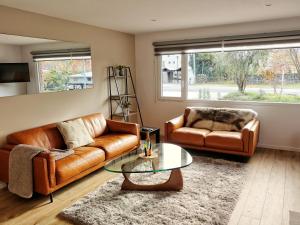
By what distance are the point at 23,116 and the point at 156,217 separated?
2217 mm

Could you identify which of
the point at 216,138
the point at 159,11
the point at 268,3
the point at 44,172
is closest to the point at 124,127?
the point at 216,138

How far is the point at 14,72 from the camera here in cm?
321

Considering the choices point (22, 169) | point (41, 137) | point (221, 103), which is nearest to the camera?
point (22, 169)

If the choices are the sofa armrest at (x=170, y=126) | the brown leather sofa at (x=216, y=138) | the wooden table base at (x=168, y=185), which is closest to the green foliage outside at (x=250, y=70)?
the brown leather sofa at (x=216, y=138)

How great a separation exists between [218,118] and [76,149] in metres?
2.45

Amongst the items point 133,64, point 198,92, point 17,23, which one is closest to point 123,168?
point 17,23

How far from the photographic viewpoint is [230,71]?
478cm

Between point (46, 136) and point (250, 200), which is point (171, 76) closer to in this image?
point (46, 136)

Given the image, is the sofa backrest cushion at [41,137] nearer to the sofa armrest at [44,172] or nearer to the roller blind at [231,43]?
the sofa armrest at [44,172]

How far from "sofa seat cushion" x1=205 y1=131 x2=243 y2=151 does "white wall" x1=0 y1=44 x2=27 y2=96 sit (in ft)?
9.22

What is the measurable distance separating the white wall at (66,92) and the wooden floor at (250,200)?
0.97m

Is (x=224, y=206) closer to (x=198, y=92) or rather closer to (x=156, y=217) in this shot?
(x=156, y=217)

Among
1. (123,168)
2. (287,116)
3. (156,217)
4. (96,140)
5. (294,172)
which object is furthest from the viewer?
(287,116)

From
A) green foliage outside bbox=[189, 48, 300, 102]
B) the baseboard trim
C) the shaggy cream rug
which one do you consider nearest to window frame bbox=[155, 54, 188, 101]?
green foliage outside bbox=[189, 48, 300, 102]
